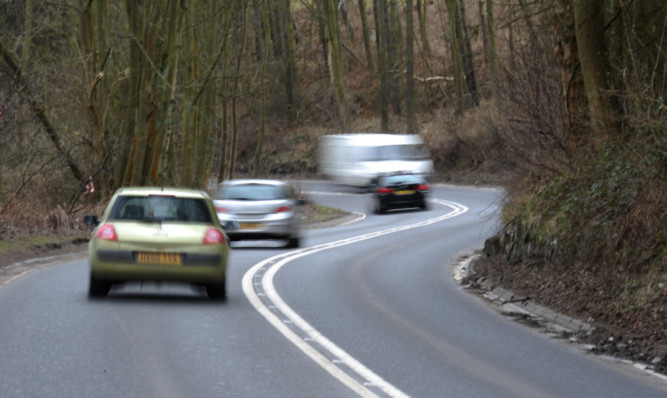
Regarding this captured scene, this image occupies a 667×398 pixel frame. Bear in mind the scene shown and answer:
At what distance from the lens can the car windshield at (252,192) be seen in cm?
2384

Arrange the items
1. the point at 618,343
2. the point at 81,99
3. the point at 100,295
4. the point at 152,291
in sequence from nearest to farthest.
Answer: the point at 618,343 < the point at 100,295 < the point at 152,291 < the point at 81,99

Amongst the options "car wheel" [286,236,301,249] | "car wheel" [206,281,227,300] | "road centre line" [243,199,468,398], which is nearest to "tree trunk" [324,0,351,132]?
"car wheel" [286,236,301,249]

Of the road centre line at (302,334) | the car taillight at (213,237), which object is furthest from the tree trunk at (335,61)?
the car taillight at (213,237)

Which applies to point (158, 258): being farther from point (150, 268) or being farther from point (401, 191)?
point (401, 191)

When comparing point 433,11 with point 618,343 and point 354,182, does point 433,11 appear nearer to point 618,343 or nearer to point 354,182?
point 354,182

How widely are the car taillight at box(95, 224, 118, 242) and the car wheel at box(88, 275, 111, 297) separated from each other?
23.0 inches

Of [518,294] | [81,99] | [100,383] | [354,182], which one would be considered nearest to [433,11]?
[354,182]

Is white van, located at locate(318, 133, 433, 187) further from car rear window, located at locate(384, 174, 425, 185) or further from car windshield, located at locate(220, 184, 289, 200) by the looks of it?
car windshield, located at locate(220, 184, 289, 200)

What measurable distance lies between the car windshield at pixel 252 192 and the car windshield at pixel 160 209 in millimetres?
9183

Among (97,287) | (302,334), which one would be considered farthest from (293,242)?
(302,334)

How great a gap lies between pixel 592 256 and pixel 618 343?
3.14 m

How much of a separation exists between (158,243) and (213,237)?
0.77 meters

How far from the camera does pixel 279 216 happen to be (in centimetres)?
2391

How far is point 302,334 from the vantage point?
38.2ft
